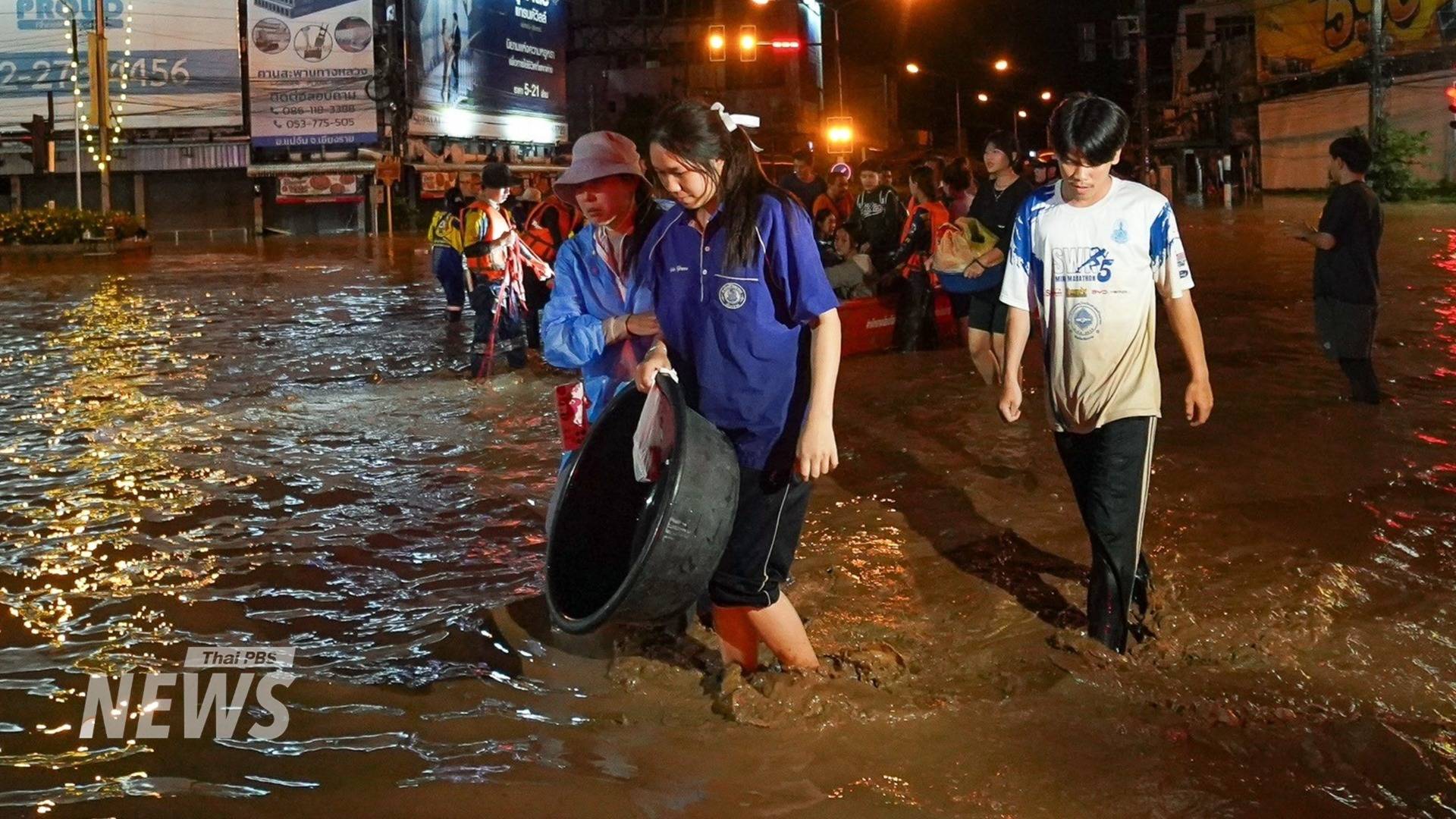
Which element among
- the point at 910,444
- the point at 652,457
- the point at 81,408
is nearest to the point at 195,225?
the point at 81,408

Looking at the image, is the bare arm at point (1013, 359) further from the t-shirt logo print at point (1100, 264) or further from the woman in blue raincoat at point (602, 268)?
the woman in blue raincoat at point (602, 268)

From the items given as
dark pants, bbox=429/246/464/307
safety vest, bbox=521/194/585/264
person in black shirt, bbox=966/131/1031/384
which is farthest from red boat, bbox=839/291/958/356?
dark pants, bbox=429/246/464/307

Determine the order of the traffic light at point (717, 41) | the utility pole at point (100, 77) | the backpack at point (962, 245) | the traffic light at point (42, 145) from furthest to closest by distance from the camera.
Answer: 1. the traffic light at point (42, 145)
2. the traffic light at point (717, 41)
3. the utility pole at point (100, 77)
4. the backpack at point (962, 245)

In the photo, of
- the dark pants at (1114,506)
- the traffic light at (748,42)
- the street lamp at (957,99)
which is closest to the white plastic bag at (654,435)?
the dark pants at (1114,506)

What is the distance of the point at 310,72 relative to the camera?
151 feet

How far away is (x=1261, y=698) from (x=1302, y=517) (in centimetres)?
222

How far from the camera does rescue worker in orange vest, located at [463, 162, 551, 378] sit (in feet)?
36.6

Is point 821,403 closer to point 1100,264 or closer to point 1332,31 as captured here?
point 1100,264

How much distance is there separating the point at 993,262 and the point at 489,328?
518cm

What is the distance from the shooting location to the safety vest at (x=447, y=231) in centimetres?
1251

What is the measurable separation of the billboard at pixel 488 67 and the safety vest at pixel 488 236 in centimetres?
3792

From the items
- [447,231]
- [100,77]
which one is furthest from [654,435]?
[100,77]

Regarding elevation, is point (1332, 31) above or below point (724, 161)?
above

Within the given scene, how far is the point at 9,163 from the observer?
1842 inches
